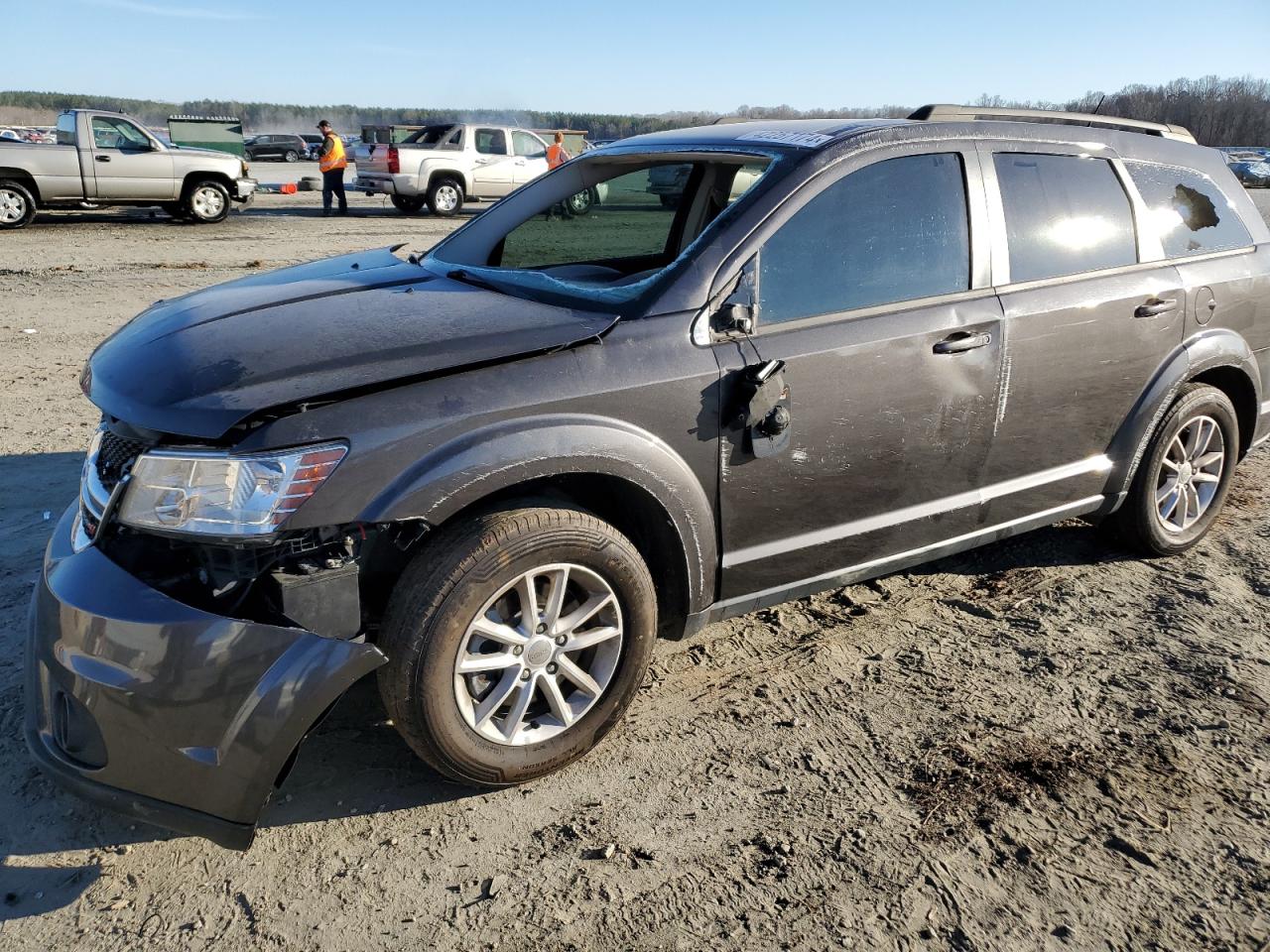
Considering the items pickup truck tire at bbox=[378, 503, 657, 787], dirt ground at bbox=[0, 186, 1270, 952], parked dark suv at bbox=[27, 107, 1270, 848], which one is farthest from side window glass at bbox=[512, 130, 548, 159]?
pickup truck tire at bbox=[378, 503, 657, 787]

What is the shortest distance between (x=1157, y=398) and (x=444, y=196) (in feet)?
58.7

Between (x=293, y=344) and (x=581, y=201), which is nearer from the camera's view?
(x=293, y=344)

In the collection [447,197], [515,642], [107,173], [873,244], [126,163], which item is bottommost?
[447,197]

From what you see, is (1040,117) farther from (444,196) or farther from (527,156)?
(527,156)

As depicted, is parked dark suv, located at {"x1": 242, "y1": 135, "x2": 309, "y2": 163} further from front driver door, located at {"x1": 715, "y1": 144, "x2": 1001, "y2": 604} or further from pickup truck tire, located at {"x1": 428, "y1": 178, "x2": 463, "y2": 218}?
front driver door, located at {"x1": 715, "y1": 144, "x2": 1001, "y2": 604}

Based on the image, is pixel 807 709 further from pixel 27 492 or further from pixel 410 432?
pixel 27 492

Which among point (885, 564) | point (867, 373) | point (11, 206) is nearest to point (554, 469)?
point (867, 373)

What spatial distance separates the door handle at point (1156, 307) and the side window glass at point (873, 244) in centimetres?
92

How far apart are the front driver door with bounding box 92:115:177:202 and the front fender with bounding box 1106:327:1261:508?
1624 centimetres

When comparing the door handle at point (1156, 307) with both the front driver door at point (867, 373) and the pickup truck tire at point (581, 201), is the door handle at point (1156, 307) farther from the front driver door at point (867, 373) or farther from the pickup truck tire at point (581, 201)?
the pickup truck tire at point (581, 201)

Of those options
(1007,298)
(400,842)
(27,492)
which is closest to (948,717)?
(1007,298)

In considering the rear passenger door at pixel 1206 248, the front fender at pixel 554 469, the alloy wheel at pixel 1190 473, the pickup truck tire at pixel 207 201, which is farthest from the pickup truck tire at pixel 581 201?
the pickup truck tire at pixel 207 201

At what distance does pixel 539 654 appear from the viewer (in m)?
2.79

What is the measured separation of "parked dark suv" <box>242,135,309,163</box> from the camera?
51.1 meters
